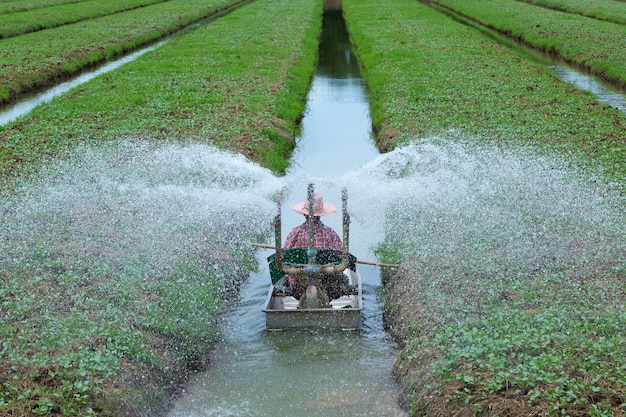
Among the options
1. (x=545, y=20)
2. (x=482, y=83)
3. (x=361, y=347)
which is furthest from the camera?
(x=545, y=20)

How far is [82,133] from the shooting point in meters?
21.9

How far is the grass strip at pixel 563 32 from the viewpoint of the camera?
3559 centimetres

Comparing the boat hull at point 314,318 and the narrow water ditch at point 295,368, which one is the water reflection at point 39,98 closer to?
the narrow water ditch at point 295,368

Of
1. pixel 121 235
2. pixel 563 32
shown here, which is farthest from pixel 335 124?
pixel 563 32

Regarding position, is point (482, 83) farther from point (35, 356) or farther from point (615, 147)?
point (35, 356)

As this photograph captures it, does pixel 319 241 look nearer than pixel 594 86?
Yes

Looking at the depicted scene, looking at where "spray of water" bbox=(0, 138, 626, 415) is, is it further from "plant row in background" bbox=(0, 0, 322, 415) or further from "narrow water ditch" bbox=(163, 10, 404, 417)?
"narrow water ditch" bbox=(163, 10, 404, 417)

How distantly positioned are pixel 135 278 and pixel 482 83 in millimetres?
20121

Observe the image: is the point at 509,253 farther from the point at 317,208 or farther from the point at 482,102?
the point at 482,102

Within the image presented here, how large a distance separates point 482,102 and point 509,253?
13.7m

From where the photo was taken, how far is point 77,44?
137ft

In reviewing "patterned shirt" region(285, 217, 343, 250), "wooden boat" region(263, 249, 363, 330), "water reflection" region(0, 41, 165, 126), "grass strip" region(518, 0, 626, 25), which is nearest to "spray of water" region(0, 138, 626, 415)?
"wooden boat" region(263, 249, 363, 330)

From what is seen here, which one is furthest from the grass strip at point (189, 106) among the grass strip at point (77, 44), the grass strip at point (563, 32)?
the grass strip at point (563, 32)

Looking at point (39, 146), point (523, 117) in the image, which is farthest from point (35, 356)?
point (523, 117)
